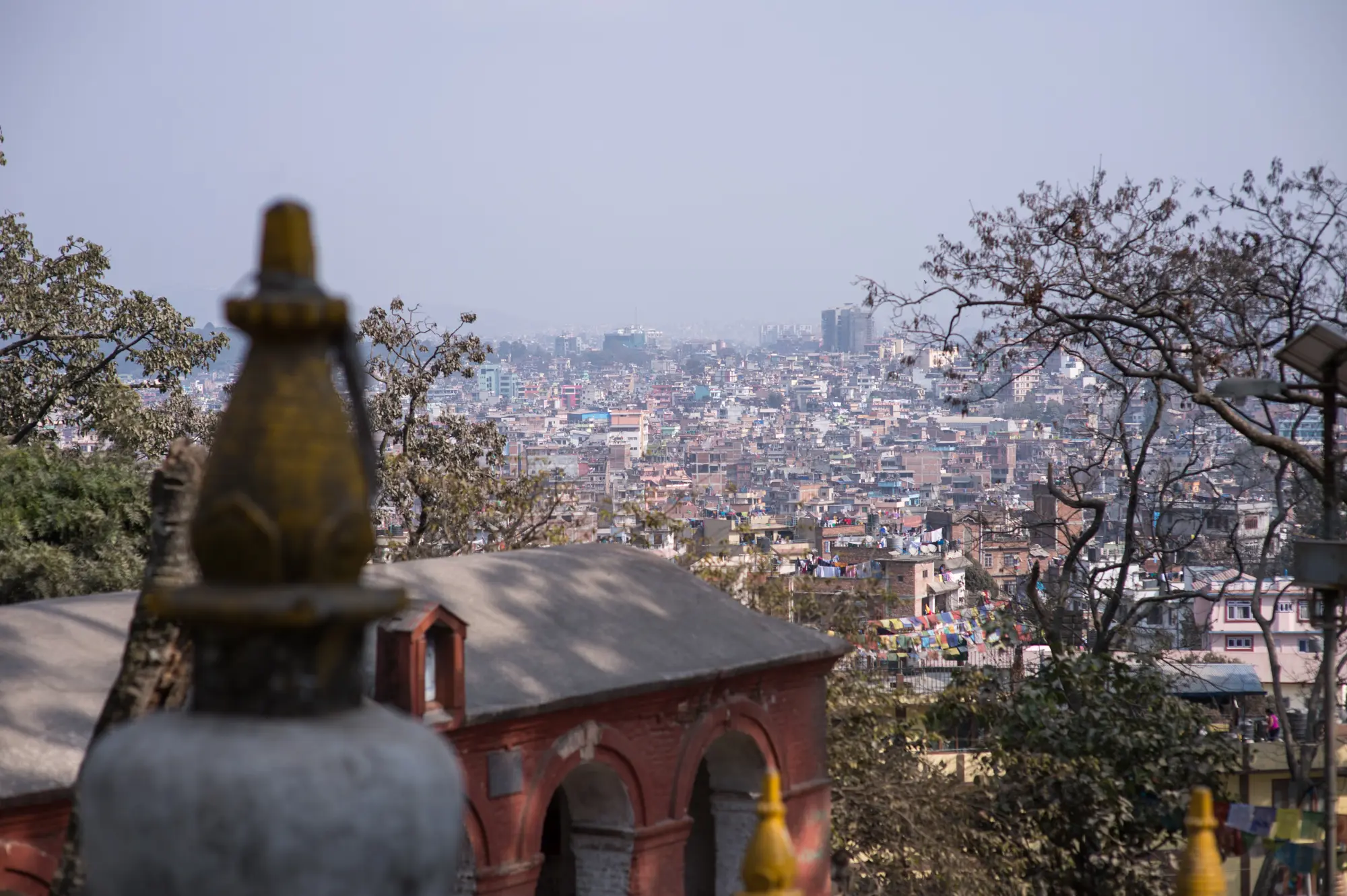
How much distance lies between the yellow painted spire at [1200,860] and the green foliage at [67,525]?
1378 centimetres

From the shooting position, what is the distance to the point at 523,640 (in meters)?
12.2

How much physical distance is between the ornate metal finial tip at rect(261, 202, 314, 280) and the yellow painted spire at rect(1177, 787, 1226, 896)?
3.79 m

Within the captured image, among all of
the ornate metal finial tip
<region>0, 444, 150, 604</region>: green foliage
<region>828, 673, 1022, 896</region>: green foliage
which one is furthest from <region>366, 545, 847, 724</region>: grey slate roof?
the ornate metal finial tip

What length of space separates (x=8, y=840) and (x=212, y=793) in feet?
22.4

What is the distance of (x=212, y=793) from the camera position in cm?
251

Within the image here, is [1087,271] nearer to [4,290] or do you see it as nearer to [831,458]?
[4,290]

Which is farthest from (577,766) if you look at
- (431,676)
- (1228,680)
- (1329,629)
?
(1228,680)

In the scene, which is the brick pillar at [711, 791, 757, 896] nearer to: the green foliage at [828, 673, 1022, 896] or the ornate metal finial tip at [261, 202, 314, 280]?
the green foliage at [828, 673, 1022, 896]

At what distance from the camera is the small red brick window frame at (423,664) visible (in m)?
10.1

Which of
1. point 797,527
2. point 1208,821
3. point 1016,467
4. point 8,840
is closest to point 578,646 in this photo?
point 8,840

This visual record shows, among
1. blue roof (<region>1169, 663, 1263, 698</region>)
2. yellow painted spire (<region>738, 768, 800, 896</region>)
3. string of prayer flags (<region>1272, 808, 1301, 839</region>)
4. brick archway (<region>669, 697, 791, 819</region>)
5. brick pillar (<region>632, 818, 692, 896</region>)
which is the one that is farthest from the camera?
blue roof (<region>1169, 663, 1263, 698</region>)

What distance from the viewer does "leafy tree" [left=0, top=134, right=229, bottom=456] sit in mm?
21516

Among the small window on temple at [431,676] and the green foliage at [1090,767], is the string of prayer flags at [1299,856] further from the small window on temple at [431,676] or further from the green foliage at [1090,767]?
the small window on temple at [431,676]

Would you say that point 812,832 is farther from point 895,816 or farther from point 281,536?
point 281,536
